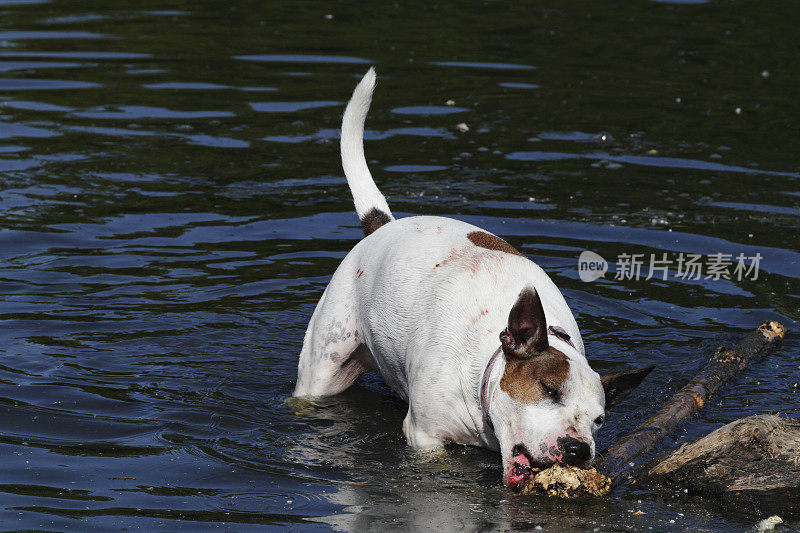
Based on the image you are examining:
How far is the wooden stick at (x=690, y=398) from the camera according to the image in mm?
5266

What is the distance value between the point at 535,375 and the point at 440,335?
0.75 metres

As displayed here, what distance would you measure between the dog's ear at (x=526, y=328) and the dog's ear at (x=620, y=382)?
369mm

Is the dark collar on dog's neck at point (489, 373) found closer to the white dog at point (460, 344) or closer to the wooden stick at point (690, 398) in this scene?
the white dog at point (460, 344)

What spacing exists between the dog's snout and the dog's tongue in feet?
0.62

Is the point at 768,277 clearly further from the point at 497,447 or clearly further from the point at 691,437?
the point at 497,447

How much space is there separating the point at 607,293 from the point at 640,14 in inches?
409

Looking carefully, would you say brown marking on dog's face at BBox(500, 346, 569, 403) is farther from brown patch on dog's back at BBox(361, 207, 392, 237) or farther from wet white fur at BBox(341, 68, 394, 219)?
wet white fur at BBox(341, 68, 394, 219)

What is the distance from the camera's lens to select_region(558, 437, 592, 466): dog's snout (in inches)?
185

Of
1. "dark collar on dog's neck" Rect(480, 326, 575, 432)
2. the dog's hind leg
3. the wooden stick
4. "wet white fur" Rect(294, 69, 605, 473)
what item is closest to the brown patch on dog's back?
"wet white fur" Rect(294, 69, 605, 473)

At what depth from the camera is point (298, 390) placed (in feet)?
21.2

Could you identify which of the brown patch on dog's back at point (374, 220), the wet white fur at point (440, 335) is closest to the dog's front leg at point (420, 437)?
the wet white fur at point (440, 335)

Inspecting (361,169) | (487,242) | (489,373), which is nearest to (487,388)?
(489,373)

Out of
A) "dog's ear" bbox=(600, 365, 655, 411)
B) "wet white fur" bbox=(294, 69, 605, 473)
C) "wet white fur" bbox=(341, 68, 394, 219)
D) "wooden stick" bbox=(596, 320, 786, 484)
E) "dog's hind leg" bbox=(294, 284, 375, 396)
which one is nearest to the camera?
"wet white fur" bbox=(294, 69, 605, 473)

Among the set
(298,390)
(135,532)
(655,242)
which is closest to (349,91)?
(655,242)
